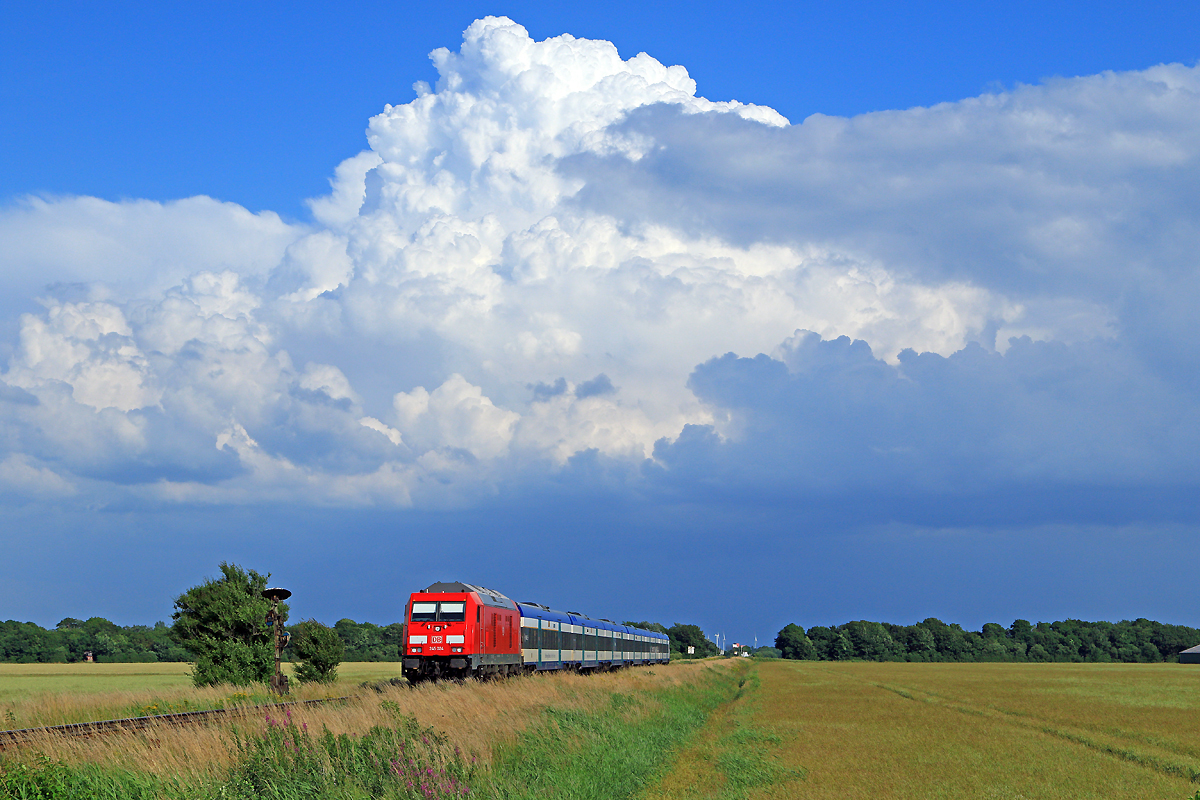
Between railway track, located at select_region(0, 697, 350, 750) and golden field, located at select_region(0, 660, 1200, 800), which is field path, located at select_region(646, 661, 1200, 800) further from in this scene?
railway track, located at select_region(0, 697, 350, 750)

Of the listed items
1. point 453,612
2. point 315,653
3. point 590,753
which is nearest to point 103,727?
point 590,753

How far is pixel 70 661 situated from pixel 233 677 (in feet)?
301

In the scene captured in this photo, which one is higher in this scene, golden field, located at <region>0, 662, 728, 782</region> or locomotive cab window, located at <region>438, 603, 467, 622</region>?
locomotive cab window, located at <region>438, 603, 467, 622</region>

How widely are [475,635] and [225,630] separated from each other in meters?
10.3

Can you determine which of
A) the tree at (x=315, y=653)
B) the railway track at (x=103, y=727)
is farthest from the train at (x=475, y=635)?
the railway track at (x=103, y=727)

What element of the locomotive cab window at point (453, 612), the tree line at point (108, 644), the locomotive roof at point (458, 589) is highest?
the locomotive roof at point (458, 589)

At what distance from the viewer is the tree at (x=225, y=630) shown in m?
37.2

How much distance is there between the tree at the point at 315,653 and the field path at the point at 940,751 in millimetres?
20831

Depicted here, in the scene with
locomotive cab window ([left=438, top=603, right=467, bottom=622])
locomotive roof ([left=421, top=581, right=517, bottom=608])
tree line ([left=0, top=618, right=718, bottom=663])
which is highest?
locomotive roof ([left=421, top=581, right=517, bottom=608])

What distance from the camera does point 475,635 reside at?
1516 inches

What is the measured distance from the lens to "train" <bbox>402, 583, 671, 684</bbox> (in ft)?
125

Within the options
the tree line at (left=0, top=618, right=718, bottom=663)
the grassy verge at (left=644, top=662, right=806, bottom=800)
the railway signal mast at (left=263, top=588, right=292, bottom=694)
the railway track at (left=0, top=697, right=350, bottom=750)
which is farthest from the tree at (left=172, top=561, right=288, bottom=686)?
the tree line at (left=0, top=618, right=718, bottom=663)

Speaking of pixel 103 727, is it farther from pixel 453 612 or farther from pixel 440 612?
pixel 440 612

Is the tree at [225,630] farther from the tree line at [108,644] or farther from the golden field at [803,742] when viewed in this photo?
the tree line at [108,644]
